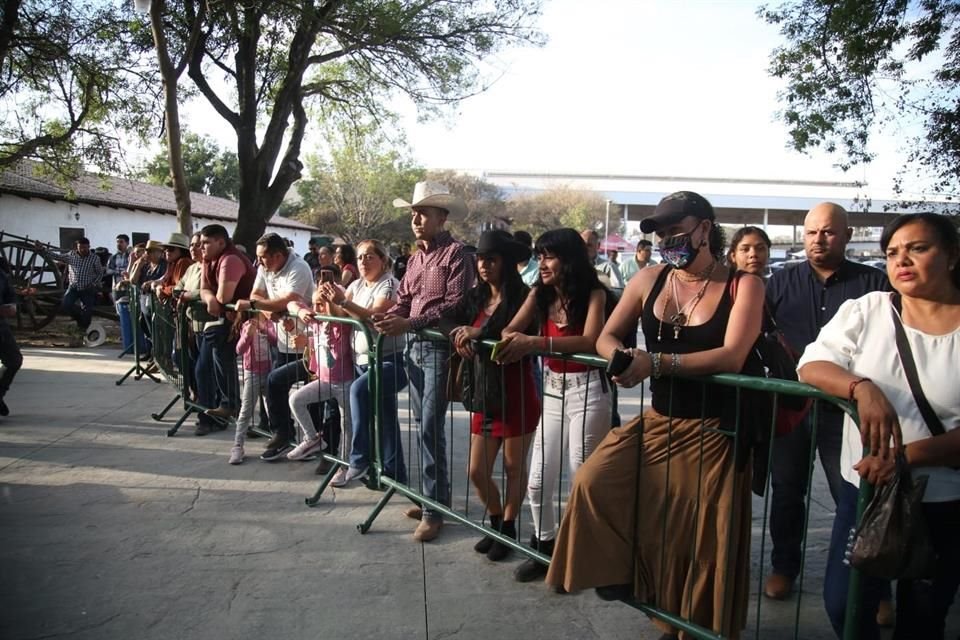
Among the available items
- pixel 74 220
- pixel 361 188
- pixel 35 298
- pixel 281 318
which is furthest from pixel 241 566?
pixel 361 188

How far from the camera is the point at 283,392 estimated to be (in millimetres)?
5156

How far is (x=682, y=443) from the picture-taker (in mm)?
2586

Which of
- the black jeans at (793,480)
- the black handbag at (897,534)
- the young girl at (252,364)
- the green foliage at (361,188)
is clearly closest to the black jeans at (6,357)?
the young girl at (252,364)

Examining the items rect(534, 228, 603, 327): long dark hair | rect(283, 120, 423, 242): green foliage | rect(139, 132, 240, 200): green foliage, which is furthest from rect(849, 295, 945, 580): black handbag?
rect(139, 132, 240, 200): green foliage

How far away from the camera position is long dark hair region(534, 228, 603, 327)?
3.30 metres

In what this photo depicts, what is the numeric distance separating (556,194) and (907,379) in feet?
187

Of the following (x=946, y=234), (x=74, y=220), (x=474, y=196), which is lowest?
(x=946, y=234)

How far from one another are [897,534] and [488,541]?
2.27 metres

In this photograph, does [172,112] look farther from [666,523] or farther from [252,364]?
[666,523]

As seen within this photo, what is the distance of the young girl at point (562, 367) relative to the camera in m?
3.21

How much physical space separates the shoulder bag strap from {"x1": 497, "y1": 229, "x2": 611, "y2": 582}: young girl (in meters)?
1.33

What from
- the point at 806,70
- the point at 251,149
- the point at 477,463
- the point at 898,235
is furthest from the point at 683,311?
the point at 251,149

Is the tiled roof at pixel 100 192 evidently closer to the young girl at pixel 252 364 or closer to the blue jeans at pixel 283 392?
the young girl at pixel 252 364

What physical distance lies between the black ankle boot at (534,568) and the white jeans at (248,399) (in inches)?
109
